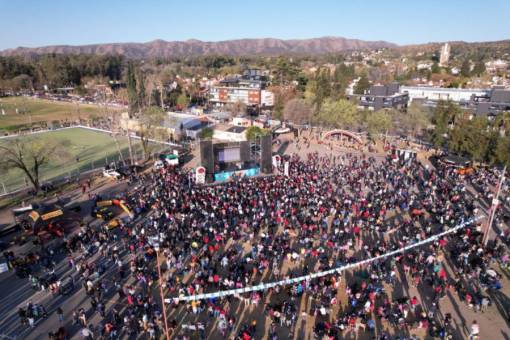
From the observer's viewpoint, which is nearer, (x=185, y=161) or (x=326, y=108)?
(x=185, y=161)

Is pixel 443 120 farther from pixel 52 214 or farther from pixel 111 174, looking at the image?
pixel 52 214

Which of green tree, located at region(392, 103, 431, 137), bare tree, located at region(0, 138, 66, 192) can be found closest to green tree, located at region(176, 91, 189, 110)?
green tree, located at region(392, 103, 431, 137)

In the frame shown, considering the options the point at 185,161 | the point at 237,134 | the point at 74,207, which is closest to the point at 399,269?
the point at 74,207

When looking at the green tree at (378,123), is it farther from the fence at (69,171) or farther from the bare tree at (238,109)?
the bare tree at (238,109)

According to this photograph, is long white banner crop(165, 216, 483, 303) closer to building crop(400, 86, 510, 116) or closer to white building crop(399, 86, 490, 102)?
building crop(400, 86, 510, 116)

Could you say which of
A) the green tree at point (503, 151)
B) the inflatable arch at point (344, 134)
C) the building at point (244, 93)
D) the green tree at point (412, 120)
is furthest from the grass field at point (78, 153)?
the green tree at point (503, 151)

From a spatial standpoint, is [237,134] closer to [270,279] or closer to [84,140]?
Answer: [84,140]

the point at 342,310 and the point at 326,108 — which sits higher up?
the point at 326,108
